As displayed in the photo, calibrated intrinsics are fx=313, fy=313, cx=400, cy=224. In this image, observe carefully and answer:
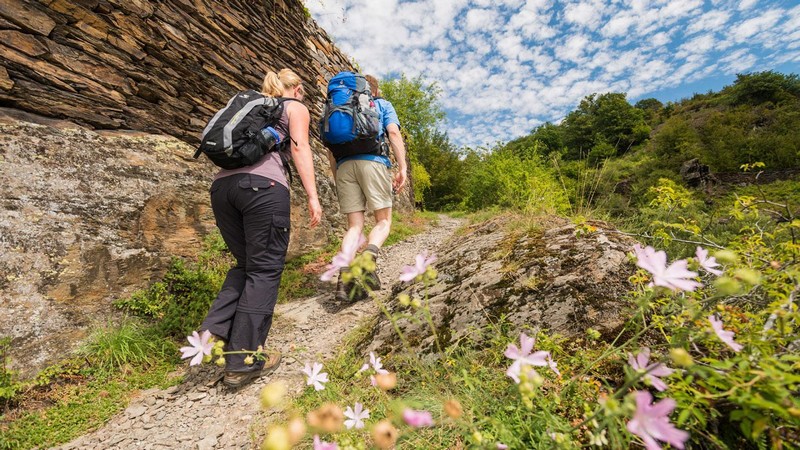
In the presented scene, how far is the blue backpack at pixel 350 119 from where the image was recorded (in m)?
2.83

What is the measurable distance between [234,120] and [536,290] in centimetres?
224

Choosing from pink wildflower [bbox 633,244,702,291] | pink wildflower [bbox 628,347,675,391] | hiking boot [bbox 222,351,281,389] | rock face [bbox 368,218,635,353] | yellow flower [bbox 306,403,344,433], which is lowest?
hiking boot [bbox 222,351,281,389]

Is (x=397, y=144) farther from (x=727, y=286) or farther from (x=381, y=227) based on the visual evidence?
(x=727, y=286)

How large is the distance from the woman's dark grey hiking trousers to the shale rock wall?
1166mm

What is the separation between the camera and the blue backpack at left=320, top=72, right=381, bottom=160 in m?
2.83

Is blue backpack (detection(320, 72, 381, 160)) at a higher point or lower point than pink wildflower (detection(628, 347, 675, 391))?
higher

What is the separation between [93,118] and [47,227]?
43.9 inches

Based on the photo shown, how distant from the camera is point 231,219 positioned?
226cm

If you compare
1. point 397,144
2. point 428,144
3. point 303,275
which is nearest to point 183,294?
point 303,275

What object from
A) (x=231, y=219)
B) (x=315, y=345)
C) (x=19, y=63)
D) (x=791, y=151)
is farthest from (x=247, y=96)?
(x=791, y=151)

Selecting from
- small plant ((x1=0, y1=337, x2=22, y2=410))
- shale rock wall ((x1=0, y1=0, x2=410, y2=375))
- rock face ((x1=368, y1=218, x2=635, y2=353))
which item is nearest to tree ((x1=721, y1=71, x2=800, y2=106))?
rock face ((x1=368, y1=218, x2=635, y2=353))

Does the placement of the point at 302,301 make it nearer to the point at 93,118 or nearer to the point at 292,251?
the point at 292,251

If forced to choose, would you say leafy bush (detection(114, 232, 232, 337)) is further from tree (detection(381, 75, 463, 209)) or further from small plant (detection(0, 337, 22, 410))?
A: tree (detection(381, 75, 463, 209))

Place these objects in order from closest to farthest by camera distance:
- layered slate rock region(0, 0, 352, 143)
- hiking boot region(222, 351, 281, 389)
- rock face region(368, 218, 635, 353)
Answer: rock face region(368, 218, 635, 353) < hiking boot region(222, 351, 281, 389) < layered slate rock region(0, 0, 352, 143)
